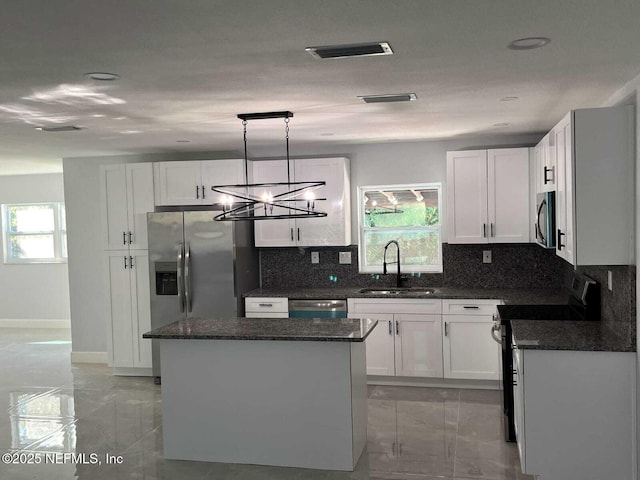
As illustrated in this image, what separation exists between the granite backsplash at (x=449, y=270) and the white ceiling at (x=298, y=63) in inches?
55.4

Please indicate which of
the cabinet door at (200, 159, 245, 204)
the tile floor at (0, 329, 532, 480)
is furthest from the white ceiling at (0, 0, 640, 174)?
the tile floor at (0, 329, 532, 480)

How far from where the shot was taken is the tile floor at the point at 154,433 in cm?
405

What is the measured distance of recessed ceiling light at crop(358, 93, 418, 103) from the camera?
3902 millimetres

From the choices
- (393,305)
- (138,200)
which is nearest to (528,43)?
(393,305)

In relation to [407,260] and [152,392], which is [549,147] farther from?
[152,392]

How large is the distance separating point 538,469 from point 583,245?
1.26 meters

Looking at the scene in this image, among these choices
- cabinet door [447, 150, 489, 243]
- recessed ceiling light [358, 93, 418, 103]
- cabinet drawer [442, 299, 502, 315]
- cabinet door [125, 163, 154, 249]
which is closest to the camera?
recessed ceiling light [358, 93, 418, 103]

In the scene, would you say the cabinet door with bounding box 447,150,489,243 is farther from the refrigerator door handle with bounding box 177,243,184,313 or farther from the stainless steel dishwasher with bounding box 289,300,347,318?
the refrigerator door handle with bounding box 177,243,184,313

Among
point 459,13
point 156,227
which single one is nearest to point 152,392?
point 156,227

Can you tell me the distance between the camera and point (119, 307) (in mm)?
6617

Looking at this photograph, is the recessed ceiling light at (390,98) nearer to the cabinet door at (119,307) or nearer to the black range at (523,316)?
the black range at (523,316)

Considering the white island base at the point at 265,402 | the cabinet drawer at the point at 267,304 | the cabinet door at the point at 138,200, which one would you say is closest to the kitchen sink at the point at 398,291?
the cabinet drawer at the point at 267,304

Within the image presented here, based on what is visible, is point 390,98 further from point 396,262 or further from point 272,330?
point 396,262

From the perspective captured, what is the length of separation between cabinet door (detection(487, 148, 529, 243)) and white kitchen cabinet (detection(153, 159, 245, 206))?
2341 mm
